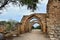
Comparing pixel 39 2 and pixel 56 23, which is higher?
pixel 39 2

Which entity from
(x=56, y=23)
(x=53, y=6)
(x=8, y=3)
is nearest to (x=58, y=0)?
(x=53, y=6)

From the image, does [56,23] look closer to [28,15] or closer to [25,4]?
[25,4]

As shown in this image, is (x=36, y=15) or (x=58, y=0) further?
(x=36, y=15)

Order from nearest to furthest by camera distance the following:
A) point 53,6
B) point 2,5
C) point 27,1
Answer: point 53,6 → point 27,1 → point 2,5

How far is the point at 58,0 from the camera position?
712 cm

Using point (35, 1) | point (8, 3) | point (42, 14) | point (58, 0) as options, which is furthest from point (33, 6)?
point (42, 14)

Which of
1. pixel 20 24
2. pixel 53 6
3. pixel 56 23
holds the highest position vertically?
pixel 53 6

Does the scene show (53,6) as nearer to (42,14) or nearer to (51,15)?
(51,15)

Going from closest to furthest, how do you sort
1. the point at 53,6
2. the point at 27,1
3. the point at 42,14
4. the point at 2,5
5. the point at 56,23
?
the point at 56,23 → the point at 53,6 → the point at 27,1 → the point at 2,5 → the point at 42,14

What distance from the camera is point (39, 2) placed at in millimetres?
9094

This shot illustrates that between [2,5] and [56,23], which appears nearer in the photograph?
[56,23]

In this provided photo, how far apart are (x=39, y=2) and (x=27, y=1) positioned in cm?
74

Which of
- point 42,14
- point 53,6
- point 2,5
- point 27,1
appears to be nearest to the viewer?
point 53,6

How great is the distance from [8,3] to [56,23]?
3341 millimetres
